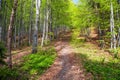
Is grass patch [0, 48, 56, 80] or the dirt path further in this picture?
the dirt path

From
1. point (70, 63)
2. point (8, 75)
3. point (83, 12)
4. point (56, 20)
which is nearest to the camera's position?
point (8, 75)

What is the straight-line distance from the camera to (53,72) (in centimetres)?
1292

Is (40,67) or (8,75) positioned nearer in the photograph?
(8,75)

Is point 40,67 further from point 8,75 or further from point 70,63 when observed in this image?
point 8,75

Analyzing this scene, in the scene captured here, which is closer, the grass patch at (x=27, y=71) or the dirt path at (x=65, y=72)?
the grass patch at (x=27, y=71)

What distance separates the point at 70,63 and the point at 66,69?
5.97 ft

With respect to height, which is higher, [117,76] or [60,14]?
[60,14]

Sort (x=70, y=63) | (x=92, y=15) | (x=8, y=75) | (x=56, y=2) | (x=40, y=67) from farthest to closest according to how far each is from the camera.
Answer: (x=56, y=2)
(x=92, y=15)
(x=70, y=63)
(x=40, y=67)
(x=8, y=75)

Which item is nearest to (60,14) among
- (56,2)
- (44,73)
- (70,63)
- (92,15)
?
(56,2)

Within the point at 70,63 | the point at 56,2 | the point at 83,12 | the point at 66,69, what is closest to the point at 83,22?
the point at 83,12

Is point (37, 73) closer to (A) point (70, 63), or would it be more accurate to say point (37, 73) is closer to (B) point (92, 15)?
(A) point (70, 63)

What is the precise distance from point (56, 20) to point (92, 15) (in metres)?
14.4

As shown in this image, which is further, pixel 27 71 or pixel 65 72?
pixel 27 71

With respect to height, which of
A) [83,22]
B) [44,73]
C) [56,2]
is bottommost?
[44,73]
